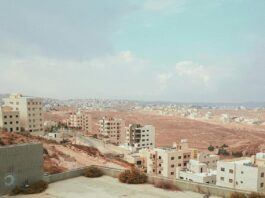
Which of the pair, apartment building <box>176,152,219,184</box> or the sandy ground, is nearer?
the sandy ground

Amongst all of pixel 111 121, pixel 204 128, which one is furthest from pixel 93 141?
pixel 204 128

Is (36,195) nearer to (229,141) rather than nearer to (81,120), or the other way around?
(81,120)

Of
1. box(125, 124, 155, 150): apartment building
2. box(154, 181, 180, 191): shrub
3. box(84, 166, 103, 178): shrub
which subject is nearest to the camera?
box(154, 181, 180, 191): shrub

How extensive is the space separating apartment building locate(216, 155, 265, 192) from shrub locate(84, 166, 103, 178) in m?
17.2

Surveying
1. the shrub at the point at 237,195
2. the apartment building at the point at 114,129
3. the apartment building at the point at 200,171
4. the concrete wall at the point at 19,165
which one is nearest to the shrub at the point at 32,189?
the concrete wall at the point at 19,165

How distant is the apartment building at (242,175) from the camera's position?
26.9m

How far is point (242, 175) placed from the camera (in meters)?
28.1

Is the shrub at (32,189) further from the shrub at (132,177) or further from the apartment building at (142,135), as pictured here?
the apartment building at (142,135)

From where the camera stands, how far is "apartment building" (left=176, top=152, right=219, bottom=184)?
31.1 m

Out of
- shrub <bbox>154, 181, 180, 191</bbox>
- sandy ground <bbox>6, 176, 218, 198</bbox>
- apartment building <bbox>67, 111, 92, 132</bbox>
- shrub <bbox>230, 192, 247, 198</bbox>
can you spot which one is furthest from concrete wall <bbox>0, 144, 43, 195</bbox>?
apartment building <bbox>67, 111, 92, 132</bbox>

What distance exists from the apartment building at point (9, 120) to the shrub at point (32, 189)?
143 ft

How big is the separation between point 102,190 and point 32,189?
2417mm

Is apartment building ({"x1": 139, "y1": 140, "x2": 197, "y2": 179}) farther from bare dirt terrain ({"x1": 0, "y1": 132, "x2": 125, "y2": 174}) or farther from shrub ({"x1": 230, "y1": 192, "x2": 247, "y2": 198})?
shrub ({"x1": 230, "y1": 192, "x2": 247, "y2": 198})

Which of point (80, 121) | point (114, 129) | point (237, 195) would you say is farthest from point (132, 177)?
point (80, 121)
